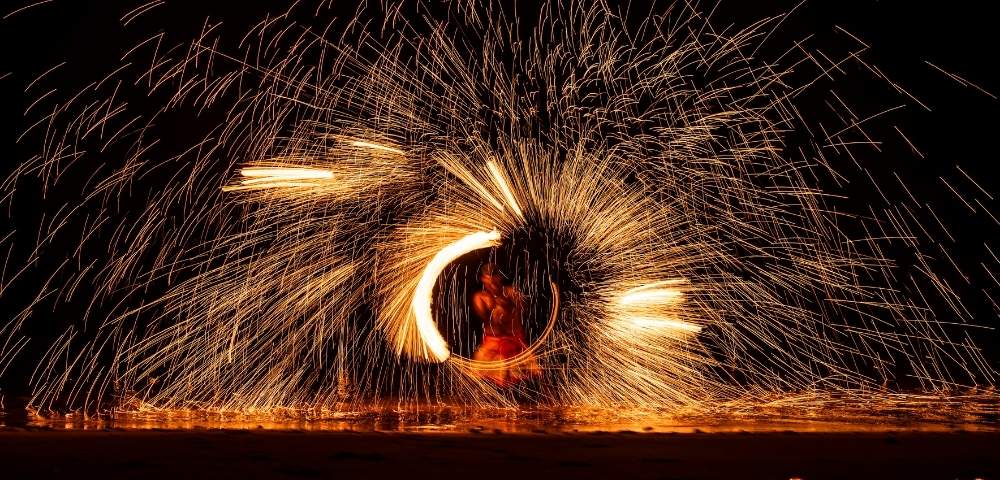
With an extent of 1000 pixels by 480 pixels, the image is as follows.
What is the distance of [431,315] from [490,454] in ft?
9.39

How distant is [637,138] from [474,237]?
62.3 inches

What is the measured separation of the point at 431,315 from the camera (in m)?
9.35

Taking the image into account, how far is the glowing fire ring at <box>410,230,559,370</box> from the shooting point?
917cm

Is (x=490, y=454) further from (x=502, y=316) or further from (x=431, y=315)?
(x=502, y=316)

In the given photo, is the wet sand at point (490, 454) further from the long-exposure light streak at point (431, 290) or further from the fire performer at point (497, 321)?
the fire performer at point (497, 321)

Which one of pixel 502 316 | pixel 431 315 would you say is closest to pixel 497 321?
pixel 502 316

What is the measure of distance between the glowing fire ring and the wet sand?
173 centimetres

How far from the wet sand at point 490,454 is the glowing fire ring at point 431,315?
1732 millimetres

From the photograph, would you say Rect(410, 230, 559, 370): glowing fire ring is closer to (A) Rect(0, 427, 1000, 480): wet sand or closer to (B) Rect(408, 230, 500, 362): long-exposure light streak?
(B) Rect(408, 230, 500, 362): long-exposure light streak

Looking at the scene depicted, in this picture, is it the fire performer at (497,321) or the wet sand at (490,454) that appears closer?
the wet sand at (490,454)

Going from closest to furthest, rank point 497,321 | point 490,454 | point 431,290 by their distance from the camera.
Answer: point 490,454 → point 431,290 → point 497,321

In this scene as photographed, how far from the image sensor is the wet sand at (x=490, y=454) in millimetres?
5988

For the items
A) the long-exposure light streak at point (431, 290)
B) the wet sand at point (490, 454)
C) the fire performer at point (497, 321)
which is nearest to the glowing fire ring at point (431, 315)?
the long-exposure light streak at point (431, 290)

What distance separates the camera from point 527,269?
11.8 metres
